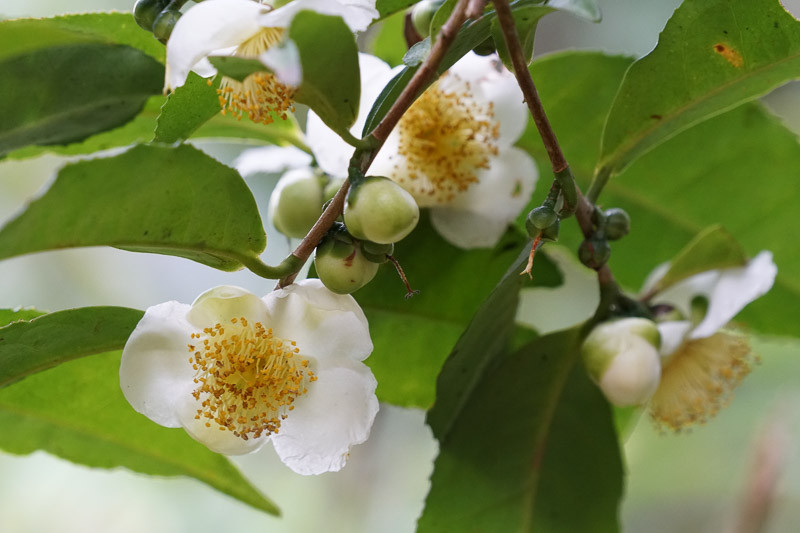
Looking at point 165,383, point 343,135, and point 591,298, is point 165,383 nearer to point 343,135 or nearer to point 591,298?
point 343,135

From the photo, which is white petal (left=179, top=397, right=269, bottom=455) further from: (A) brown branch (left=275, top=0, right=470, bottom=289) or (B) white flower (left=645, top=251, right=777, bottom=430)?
(B) white flower (left=645, top=251, right=777, bottom=430)

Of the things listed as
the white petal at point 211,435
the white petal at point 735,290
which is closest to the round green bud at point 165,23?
the white petal at point 211,435

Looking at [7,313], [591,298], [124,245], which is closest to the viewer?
[124,245]

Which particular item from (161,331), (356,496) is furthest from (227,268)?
(356,496)

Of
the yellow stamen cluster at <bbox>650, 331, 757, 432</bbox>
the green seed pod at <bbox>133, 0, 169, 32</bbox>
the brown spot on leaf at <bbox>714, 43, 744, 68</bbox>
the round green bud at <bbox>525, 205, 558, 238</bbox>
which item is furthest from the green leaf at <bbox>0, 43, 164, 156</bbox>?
the yellow stamen cluster at <bbox>650, 331, 757, 432</bbox>

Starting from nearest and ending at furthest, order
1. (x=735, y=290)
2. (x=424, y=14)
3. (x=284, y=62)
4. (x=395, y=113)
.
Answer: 1. (x=284, y=62)
2. (x=395, y=113)
3. (x=424, y=14)
4. (x=735, y=290)

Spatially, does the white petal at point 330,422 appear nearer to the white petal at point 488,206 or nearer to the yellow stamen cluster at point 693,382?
the white petal at point 488,206

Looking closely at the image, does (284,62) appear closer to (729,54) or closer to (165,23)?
(165,23)

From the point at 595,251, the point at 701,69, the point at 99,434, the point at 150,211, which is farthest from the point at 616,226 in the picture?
the point at 99,434
